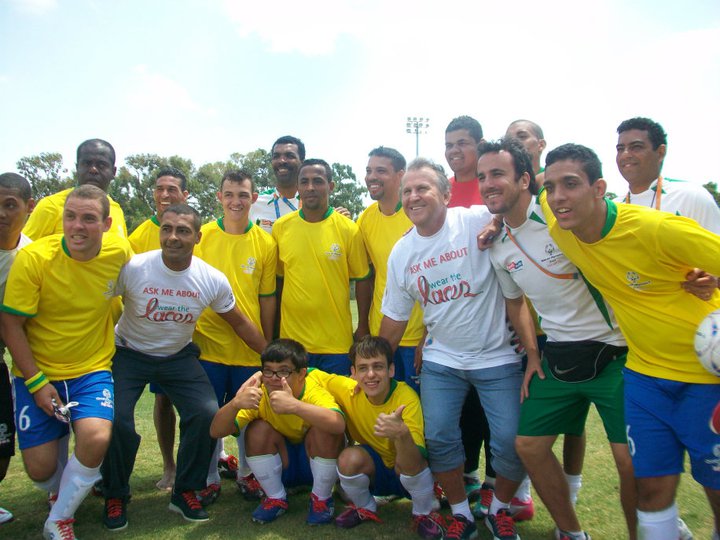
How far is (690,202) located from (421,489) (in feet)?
9.40

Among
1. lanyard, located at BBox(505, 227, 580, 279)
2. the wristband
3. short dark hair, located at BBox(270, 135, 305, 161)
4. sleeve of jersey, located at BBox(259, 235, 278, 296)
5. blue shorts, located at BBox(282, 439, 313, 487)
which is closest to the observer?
lanyard, located at BBox(505, 227, 580, 279)

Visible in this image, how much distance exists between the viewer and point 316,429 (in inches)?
162

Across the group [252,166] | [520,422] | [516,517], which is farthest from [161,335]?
[252,166]

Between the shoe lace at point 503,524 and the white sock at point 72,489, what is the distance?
2922 millimetres

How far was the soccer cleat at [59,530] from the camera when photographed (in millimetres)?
3648

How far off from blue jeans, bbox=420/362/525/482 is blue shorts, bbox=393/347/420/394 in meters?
0.64

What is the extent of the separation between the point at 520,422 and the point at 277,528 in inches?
78.1

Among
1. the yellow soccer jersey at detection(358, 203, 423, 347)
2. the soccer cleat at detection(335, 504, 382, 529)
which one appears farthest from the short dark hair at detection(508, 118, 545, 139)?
the soccer cleat at detection(335, 504, 382, 529)

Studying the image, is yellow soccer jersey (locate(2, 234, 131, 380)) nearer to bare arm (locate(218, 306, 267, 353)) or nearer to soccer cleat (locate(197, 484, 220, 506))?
bare arm (locate(218, 306, 267, 353))

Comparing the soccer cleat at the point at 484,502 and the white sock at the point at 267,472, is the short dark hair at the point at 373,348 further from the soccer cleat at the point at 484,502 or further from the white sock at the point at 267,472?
the soccer cleat at the point at 484,502

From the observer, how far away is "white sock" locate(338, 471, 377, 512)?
3973 mm

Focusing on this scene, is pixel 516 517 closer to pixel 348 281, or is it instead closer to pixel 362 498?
pixel 362 498

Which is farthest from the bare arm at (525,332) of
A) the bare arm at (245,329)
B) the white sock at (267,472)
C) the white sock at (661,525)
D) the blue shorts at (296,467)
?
the bare arm at (245,329)

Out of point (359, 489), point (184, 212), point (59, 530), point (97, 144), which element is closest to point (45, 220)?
point (97, 144)
